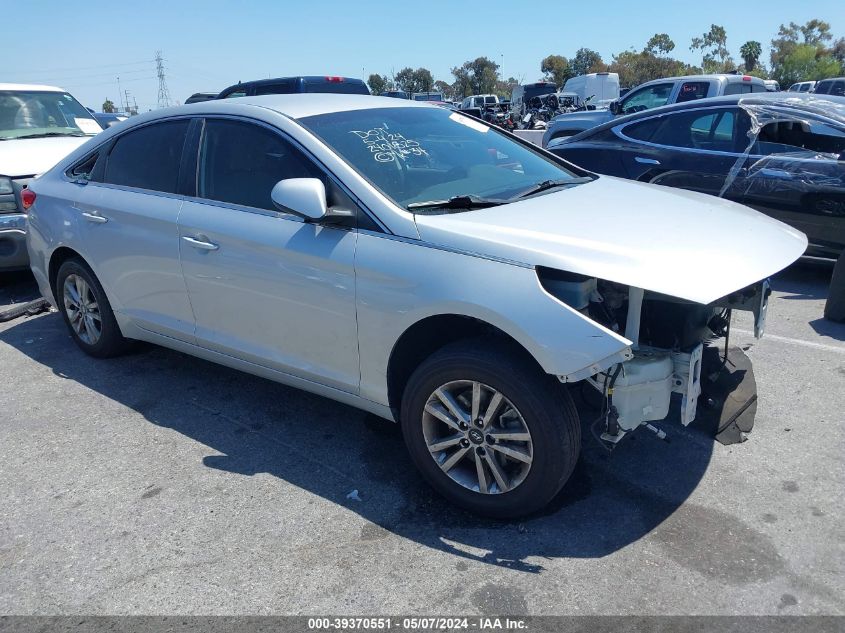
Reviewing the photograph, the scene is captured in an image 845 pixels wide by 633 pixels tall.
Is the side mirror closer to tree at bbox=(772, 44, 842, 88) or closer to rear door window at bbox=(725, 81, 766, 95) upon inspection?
rear door window at bbox=(725, 81, 766, 95)

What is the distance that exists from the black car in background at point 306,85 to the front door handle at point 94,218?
19.5ft

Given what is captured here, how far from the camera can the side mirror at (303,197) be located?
3172 millimetres

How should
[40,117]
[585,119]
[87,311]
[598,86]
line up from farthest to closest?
1. [598,86]
2. [585,119]
3. [40,117]
4. [87,311]

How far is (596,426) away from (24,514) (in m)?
2.69

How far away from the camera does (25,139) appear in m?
7.56

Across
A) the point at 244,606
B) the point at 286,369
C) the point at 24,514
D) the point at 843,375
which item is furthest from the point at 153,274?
the point at 843,375

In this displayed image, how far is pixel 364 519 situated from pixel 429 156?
1878mm

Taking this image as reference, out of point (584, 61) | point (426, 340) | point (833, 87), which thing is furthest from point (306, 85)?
point (584, 61)

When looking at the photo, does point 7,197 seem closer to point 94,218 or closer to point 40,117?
point 40,117

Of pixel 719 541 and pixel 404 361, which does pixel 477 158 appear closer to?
Result: pixel 404 361

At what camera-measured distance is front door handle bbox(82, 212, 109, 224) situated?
4.49 m

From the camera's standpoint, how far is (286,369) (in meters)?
3.66

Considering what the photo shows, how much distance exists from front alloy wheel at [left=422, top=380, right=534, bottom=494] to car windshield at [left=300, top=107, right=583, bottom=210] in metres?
0.93

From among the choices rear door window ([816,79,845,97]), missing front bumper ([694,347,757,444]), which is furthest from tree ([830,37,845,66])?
missing front bumper ([694,347,757,444])
